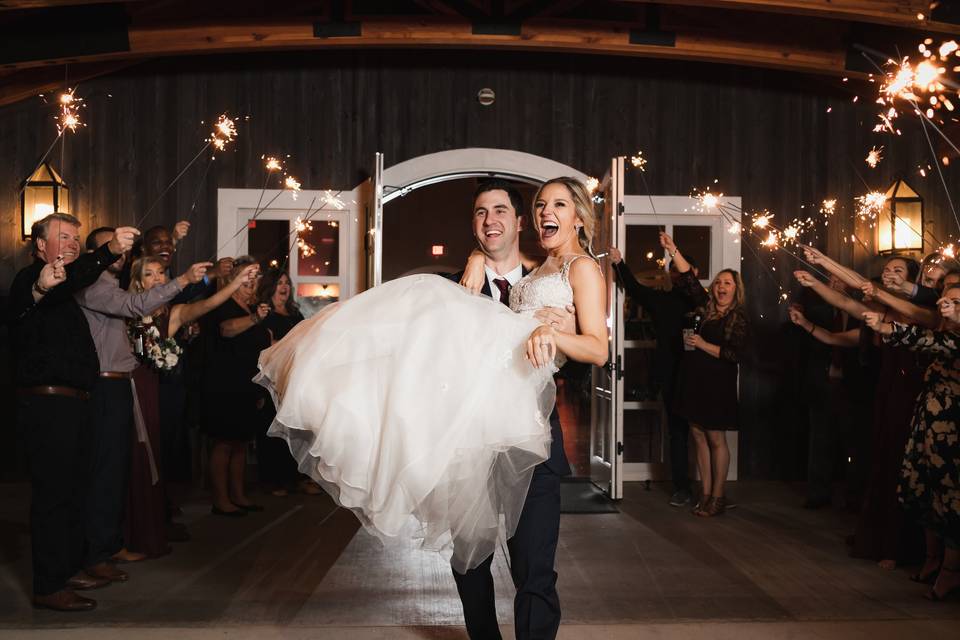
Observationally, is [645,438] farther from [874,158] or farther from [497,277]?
[497,277]

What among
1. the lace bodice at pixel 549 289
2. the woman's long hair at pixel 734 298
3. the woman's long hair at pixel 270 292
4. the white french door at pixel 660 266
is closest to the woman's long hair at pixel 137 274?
the woman's long hair at pixel 270 292

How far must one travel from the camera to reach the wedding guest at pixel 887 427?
4414 mm

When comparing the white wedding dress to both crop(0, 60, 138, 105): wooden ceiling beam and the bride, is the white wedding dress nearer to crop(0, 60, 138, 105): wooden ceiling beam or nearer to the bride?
the bride

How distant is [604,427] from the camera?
22.3ft

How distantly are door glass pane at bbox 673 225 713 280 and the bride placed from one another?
192 inches

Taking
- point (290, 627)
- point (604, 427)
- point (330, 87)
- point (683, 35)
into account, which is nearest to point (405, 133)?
point (330, 87)

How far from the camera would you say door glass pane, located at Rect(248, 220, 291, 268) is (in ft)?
23.9

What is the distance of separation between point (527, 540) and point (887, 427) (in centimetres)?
273

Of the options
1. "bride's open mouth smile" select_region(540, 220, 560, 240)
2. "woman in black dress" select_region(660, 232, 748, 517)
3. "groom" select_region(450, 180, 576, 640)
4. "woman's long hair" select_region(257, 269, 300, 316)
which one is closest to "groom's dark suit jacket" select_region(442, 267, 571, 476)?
"groom" select_region(450, 180, 576, 640)

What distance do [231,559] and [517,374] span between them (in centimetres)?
275

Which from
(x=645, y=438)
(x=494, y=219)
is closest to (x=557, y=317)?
(x=494, y=219)

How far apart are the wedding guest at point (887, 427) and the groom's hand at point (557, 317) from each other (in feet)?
6.74

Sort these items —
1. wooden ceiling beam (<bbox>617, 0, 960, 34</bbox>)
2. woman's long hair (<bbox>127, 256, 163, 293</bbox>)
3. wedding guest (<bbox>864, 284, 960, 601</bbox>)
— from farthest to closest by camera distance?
wooden ceiling beam (<bbox>617, 0, 960, 34</bbox>) → woman's long hair (<bbox>127, 256, 163, 293</bbox>) → wedding guest (<bbox>864, 284, 960, 601</bbox>)

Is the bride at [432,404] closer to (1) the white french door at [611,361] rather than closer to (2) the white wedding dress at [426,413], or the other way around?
(2) the white wedding dress at [426,413]
